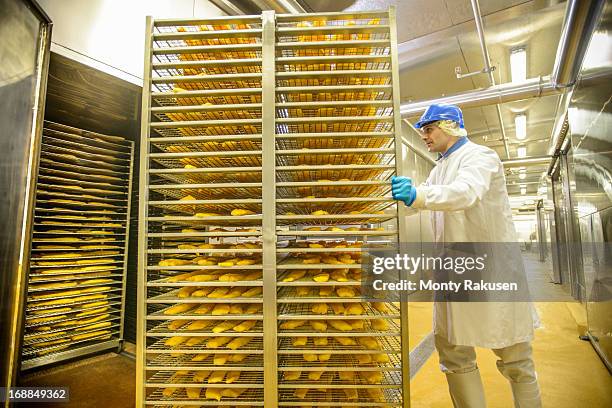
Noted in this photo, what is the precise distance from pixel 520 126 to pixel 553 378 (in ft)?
17.3

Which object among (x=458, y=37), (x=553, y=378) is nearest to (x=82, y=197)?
(x=458, y=37)

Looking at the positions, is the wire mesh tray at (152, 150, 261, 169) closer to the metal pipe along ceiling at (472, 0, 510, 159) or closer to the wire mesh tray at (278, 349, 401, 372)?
the wire mesh tray at (278, 349, 401, 372)

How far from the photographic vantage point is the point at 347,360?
1676 mm

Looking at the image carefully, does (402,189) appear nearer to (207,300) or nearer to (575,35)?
(207,300)

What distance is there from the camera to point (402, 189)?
1.55m

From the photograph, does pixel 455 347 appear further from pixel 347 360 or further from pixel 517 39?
pixel 517 39

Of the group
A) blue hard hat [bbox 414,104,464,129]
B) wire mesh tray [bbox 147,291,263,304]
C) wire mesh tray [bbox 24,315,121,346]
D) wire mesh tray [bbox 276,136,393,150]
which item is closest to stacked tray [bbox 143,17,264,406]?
wire mesh tray [bbox 147,291,263,304]

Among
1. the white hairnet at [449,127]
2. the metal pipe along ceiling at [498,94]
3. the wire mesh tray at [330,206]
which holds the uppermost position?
the metal pipe along ceiling at [498,94]

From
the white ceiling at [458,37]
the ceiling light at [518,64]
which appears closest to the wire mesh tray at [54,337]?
the white ceiling at [458,37]

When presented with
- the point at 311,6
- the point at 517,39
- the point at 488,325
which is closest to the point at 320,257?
the point at 488,325

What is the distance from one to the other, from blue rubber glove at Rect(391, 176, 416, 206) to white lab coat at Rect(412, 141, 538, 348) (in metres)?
0.07

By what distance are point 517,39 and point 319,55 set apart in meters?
2.99

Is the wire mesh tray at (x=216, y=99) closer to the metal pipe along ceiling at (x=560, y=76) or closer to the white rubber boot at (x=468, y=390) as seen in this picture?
the white rubber boot at (x=468, y=390)

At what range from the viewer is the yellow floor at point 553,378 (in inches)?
98.3
